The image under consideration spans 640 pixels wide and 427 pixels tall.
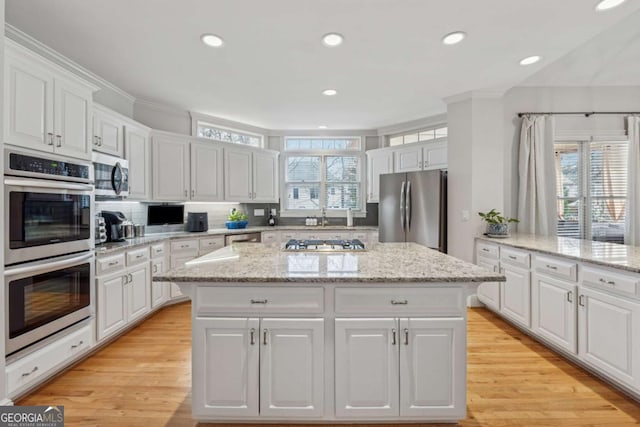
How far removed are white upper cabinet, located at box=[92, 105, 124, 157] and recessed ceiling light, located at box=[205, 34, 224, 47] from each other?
1.28 m

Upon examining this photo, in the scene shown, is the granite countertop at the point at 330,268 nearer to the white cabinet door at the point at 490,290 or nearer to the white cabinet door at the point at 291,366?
the white cabinet door at the point at 291,366

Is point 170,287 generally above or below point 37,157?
below

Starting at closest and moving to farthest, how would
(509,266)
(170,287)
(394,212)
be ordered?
(509,266) < (170,287) < (394,212)

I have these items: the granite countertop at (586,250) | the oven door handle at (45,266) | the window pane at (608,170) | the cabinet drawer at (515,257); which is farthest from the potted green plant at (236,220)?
the window pane at (608,170)

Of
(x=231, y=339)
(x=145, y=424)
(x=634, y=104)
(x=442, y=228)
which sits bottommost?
(x=145, y=424)

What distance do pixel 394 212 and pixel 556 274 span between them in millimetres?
2049

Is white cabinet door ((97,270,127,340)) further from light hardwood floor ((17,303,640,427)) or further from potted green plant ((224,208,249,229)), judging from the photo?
Answer: potted green plant ((224,208,249,229))

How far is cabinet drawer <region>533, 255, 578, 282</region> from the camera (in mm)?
2298

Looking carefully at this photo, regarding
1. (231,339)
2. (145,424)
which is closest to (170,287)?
(145,424)

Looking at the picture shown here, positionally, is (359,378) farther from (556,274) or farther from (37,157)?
(37,157)

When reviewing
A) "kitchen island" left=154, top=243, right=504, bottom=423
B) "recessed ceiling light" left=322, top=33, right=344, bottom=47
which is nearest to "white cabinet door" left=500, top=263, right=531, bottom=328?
"kitchen island" left=154, top=243, right=504, bottom=423

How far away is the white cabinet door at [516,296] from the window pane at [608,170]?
198cm

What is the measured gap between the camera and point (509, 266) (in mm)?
3000

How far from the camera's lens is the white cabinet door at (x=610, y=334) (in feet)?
6.14
